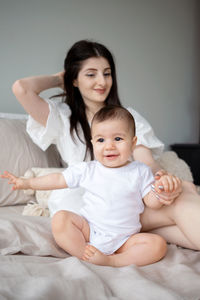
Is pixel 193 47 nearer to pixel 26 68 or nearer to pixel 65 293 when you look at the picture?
pixel 26 68

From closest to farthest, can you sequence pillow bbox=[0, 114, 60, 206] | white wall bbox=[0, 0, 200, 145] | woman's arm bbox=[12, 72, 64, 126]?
woman's arm bbox=[12, 72, 64, 126], pillow bbox=[0, 114, 60, 206], white wall bbox=[0, 0, 200, 145]

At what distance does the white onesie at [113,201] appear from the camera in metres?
0.97

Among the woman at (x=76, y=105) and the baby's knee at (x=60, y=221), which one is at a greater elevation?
the woman at (x=76, y=105)

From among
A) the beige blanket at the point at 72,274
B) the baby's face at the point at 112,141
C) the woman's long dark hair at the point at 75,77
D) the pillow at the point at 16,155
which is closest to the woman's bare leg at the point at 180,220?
the beige blanket at the point at 72,274

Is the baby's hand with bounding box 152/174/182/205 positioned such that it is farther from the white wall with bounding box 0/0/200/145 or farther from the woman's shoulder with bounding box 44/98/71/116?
the white wall with bounding box 0/0/200/145

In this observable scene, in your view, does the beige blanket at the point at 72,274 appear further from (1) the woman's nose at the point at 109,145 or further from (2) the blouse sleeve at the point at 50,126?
(2) the blouse sleeve at the point at 50,126

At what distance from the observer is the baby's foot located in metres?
0.90

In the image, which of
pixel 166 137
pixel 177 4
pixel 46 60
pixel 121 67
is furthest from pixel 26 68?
pixel 177 4

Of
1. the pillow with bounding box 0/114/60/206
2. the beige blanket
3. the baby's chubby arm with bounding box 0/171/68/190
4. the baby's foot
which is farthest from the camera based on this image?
the pillow with bounding box 0/114/60/206

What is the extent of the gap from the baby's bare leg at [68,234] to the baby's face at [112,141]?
20 cm

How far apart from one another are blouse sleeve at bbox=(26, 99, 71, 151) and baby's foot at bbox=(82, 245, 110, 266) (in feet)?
2.26

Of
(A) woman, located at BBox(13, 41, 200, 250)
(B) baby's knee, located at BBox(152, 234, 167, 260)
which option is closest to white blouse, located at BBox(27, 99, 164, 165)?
(A) woman, located at BBox(13, 41, 200, 250)

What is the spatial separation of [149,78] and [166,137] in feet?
1.96

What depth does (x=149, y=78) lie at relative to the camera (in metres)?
2.92
